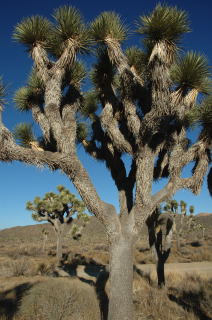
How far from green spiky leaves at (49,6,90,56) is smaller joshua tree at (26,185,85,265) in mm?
11935

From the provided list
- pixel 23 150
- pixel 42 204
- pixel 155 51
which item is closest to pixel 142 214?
pixel 23 150

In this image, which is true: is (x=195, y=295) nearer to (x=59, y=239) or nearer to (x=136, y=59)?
(x=136, y=59)

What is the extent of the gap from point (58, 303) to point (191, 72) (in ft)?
19.8

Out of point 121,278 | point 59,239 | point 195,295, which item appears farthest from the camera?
point 59,239

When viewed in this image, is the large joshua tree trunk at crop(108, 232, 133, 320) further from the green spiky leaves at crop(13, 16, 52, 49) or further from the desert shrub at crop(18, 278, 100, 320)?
the green spiky leaves at crop(13, 16, 52, 49)

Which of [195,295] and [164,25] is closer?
[164,25]

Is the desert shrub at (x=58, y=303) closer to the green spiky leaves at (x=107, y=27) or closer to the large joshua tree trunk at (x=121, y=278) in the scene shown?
the large joshua tree trunk at (x=121, y=278)

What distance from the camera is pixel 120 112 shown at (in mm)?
7812

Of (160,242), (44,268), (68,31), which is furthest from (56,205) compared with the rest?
(68,31)

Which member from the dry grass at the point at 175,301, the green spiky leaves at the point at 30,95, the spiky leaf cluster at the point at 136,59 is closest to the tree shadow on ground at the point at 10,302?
the dry grass at the point at 175,301

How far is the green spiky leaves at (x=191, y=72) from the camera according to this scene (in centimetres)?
668

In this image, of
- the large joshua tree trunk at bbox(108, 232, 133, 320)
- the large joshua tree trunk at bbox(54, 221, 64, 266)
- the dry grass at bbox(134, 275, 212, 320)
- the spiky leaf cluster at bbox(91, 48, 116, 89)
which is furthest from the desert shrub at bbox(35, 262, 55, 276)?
the spiky leaf cluster at bbox(91, 48, 116, 89)

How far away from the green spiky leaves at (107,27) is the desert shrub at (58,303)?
616 centimetres

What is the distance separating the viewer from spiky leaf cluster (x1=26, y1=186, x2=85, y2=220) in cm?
1791
